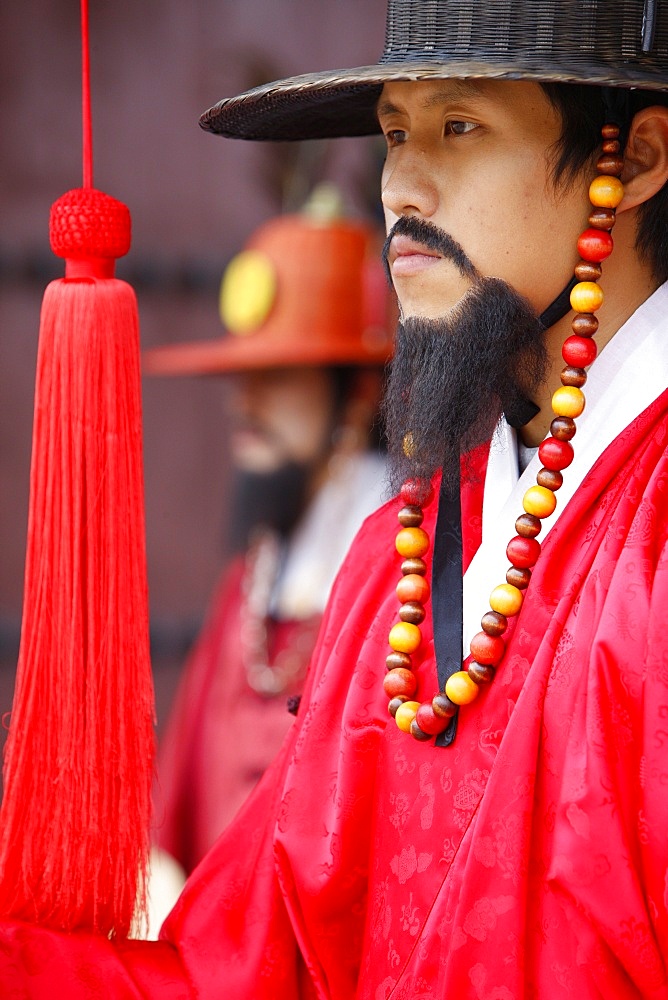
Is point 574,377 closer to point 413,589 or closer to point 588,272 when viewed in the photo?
point 588,272

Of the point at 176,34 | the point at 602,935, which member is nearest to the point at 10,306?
the point at 176,34

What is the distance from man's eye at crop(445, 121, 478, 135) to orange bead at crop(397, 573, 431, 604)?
46 cm

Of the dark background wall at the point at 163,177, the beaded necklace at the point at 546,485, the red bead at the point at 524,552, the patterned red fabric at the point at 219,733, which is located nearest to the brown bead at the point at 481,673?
the beaded necklace at the point at 546,485

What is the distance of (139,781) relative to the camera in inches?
53.3

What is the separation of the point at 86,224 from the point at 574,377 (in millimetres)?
527

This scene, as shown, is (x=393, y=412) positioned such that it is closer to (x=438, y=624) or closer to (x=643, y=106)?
(x=438, y=624)

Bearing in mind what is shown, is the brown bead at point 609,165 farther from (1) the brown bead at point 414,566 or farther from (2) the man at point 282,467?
(2) the man at point 282,467

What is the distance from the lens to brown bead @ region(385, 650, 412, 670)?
1309 mm

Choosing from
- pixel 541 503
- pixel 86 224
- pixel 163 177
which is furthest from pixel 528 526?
pixel 163 177

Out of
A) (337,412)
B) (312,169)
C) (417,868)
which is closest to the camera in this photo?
(417,868)

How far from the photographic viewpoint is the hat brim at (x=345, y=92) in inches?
45.3

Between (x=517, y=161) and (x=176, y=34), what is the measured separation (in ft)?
7.52

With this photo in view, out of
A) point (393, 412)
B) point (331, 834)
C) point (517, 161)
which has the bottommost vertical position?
point (331, 834)

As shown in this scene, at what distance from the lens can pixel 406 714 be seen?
1.26m
